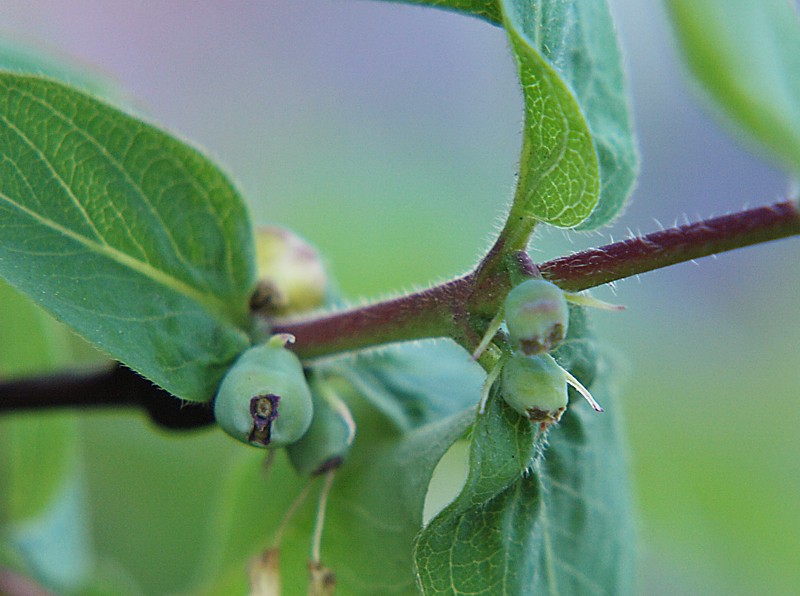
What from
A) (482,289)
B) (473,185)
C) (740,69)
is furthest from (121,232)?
(473,185)

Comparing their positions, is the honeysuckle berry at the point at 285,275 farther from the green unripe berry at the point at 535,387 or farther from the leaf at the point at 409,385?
the green unripe berry at the point at 535,387

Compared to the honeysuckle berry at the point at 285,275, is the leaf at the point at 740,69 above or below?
above

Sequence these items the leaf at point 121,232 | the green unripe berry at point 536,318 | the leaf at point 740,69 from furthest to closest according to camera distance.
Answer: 1. the leaf at point 121,232
2. the green unripe berry at point 536,318
3. the leaf at point 740,69

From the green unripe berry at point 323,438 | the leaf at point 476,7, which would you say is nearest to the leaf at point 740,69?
the leaf at point 476,7

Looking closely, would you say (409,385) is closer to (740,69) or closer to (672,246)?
(672,246)

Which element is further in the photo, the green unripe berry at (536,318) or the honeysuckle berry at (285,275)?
the honeysuckle berry at (285,275)

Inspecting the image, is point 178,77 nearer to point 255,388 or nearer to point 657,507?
point 657,507

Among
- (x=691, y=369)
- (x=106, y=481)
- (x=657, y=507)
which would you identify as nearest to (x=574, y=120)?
(x=657, y=507)
